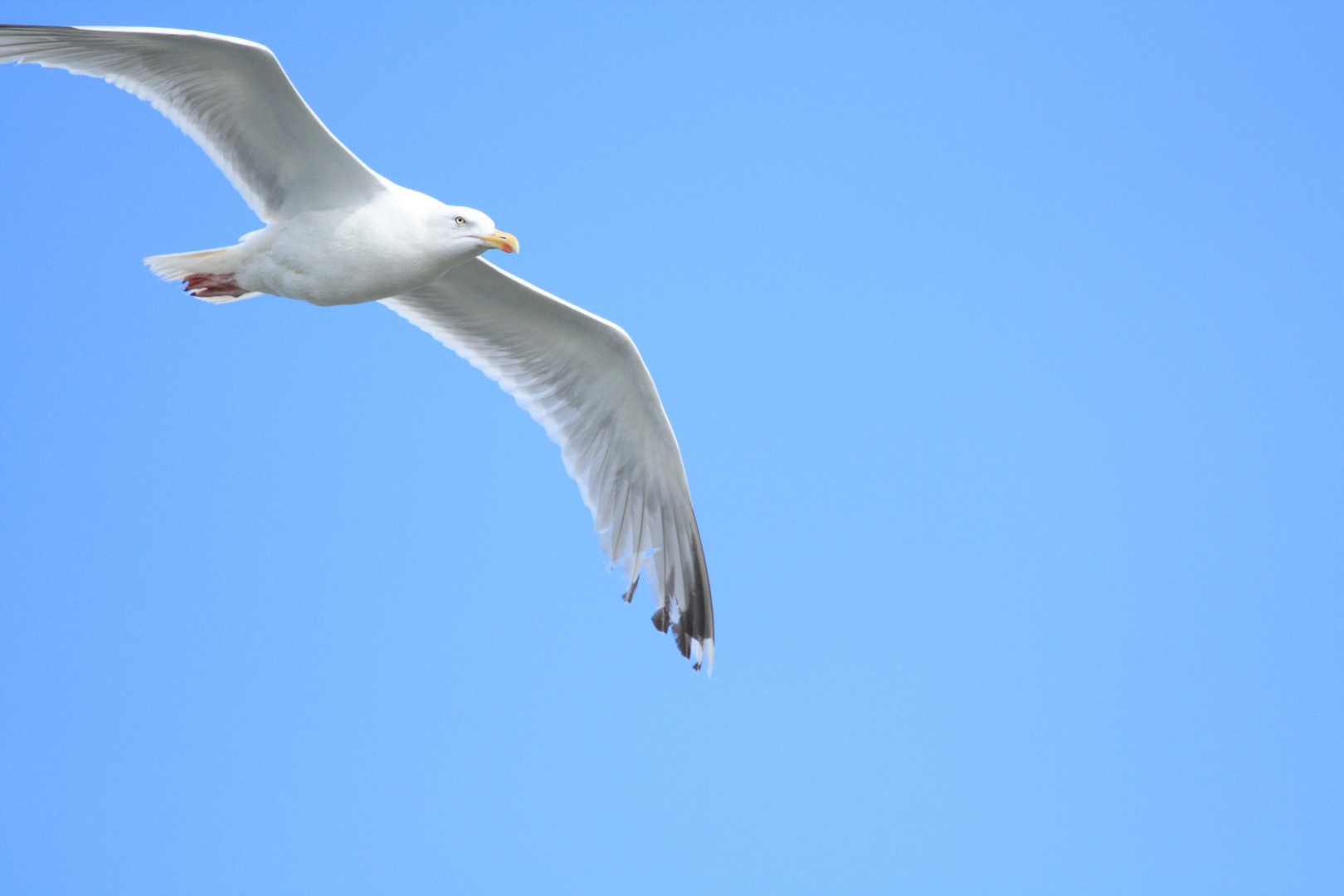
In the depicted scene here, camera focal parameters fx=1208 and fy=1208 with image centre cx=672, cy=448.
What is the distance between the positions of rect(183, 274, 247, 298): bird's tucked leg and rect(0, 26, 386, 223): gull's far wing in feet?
1.00

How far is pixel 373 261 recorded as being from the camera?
4824mm

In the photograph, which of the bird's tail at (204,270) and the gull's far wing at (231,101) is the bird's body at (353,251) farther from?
the gull's far wing at (231,101)

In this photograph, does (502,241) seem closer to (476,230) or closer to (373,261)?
(476,230)

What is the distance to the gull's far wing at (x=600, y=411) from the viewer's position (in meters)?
5.95

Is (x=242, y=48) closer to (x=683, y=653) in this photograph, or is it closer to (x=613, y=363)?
(x=613, y=363)

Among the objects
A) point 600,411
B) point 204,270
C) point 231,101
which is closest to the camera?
point 231,101

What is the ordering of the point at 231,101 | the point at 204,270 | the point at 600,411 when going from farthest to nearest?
the point at 600,411 < the point at 204,270 < the point at 231,101

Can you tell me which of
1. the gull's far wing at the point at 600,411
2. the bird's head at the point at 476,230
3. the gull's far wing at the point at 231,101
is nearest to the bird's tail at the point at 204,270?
the gull's far wing at the point at 231,101

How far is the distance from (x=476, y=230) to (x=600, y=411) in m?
1.65

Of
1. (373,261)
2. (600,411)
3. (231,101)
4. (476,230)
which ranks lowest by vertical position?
(600,411)

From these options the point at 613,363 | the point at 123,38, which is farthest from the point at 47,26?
the point at 613,363

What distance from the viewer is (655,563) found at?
643cm

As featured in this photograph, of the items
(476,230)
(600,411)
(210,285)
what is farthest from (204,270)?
(600,411)

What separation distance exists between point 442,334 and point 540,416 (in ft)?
2.15
